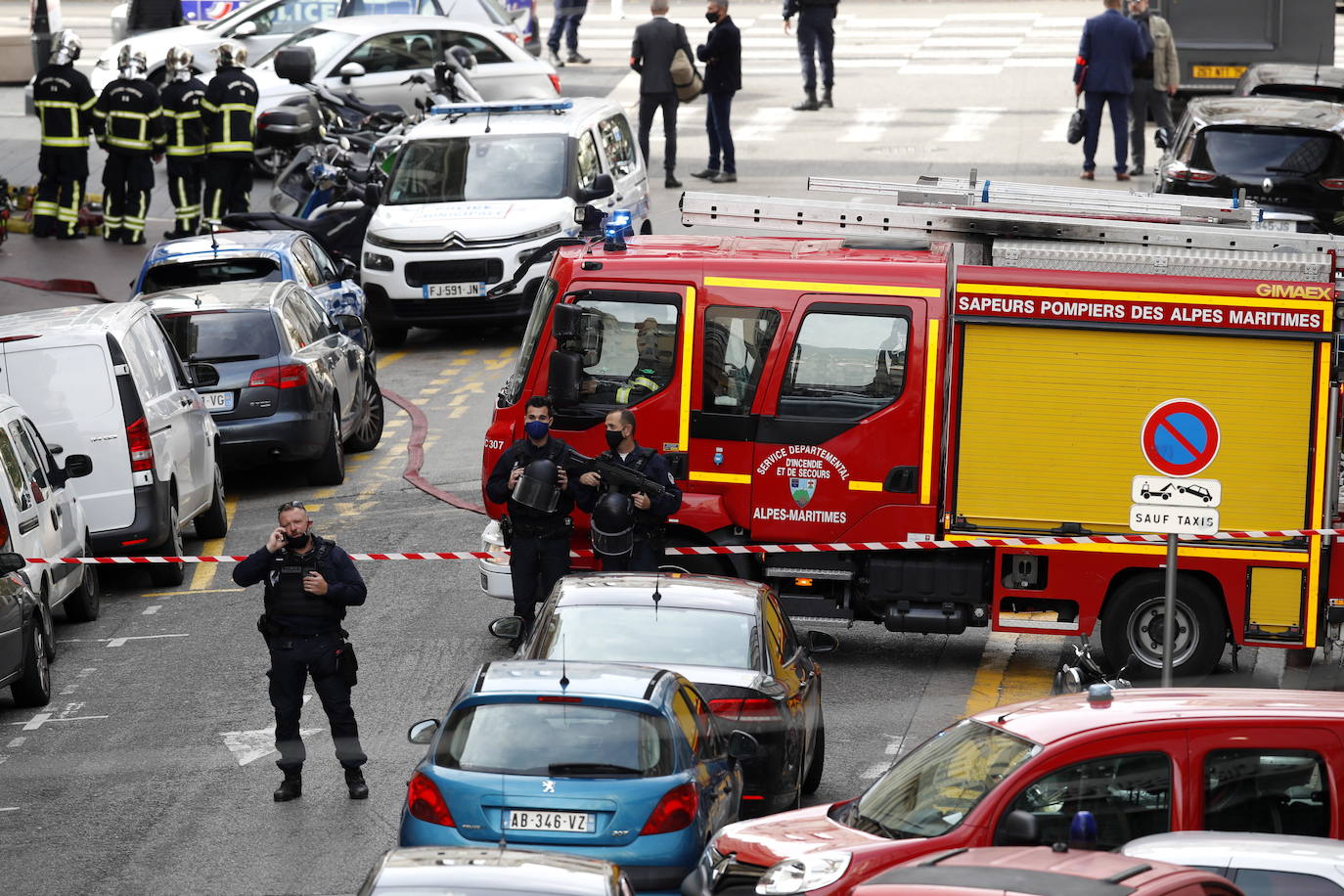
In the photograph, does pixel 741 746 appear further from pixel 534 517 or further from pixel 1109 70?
pixel 1109 70

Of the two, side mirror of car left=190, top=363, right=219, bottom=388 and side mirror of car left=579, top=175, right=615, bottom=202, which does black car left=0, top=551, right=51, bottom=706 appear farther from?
side mirror of car left=579, top=175, right=615, bottom=202

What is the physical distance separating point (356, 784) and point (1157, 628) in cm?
506

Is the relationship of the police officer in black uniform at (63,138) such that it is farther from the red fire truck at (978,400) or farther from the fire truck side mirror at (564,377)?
the fire truck side mirror at (564,377)

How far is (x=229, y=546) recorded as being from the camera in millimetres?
17047

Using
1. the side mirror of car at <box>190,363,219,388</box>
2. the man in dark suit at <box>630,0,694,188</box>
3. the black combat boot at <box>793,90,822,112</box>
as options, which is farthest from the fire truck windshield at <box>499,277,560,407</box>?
the black combat boot at <box>793,90,822,112</box>

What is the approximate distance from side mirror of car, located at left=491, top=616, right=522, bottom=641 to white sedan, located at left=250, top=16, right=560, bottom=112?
15619mm

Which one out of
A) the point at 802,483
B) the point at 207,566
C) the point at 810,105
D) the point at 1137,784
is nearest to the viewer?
the point at 1137,784

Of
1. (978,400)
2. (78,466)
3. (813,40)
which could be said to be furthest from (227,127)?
(978,400)

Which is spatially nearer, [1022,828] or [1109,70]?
[1022,828]

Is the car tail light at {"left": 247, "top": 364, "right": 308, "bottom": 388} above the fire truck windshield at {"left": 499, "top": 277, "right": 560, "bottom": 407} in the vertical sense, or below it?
below

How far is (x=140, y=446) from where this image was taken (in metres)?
15.6

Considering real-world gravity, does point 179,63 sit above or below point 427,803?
above

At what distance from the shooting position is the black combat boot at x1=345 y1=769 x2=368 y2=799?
11.3 metres

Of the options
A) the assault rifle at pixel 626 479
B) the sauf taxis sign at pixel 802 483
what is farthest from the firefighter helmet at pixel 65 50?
the sauf taxis sign at pixel 802 483
